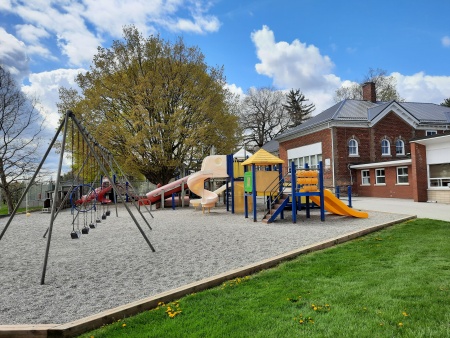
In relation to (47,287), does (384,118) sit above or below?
above

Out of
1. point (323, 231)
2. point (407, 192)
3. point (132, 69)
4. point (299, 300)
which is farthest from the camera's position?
point (132, 69)

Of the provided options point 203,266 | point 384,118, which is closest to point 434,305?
point 203,266

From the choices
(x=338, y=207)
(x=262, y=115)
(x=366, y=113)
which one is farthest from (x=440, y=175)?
(x=262, y=115)

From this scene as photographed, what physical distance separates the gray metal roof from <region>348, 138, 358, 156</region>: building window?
1891 millimetres

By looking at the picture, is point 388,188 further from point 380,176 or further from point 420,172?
point 420,172

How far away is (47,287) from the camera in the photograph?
5.37 metres

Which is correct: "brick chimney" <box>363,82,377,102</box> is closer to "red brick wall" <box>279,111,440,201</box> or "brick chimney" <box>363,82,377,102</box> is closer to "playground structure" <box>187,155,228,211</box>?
"red brick wall" <box>279,111,440,201</box>

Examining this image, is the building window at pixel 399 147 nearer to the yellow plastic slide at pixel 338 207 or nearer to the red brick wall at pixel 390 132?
the red brick wall at pixel 390 132

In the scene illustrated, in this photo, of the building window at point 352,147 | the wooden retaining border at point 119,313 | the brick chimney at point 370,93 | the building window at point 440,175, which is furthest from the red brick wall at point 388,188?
the wooden retaining border at point 119,313

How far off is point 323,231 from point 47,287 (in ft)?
24.8

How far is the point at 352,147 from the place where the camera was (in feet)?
95.6

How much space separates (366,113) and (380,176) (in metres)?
7.51

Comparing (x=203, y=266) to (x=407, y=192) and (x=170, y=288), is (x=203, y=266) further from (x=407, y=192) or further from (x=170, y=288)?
(x=407, y=192)

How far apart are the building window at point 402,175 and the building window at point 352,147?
5.44 metres
